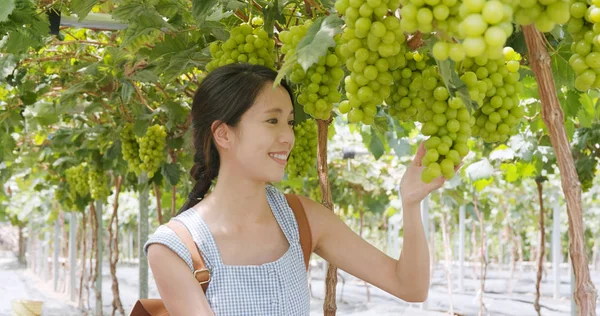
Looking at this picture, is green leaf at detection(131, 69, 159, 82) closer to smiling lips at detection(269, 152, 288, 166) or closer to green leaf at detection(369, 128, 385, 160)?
smiling lips at detection(269, 152, 288, 166)

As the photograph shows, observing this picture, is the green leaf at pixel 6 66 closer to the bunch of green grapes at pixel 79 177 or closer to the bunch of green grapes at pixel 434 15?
the bunch of green grapes at pixel 434 15

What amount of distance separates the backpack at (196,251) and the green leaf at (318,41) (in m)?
0.67

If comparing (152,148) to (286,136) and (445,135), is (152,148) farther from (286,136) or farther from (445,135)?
(445,135)

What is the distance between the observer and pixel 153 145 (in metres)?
3.81

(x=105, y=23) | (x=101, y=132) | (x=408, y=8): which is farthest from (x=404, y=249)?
(x=101, y=132)

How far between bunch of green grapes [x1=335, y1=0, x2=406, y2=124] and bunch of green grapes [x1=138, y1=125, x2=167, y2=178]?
271 centimetres

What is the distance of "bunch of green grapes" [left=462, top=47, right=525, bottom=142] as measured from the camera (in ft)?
3.84

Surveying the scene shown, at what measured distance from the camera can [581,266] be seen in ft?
3.41

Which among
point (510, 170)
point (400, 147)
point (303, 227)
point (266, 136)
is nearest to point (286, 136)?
point (266, 136)

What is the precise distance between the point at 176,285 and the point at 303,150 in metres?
0.75

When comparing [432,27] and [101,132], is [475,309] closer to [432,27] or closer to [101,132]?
[101,132]

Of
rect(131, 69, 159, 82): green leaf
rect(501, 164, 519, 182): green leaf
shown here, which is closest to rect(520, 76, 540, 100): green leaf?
rect(131, 69, 159, 82): green leaf

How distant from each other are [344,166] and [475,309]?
14.1ft

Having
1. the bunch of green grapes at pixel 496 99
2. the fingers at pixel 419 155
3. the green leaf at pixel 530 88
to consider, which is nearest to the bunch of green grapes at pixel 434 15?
the bunch of green grapes at pixel 496 99
